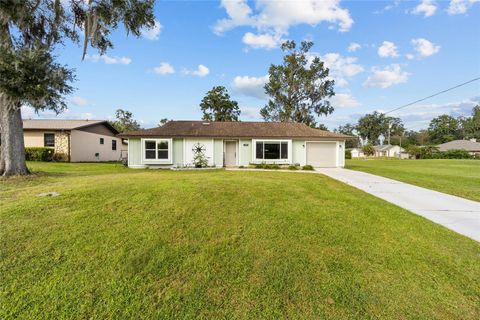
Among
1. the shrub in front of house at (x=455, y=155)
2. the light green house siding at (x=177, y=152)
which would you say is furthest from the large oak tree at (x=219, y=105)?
the shrub in front of house at (x=455, y=155)

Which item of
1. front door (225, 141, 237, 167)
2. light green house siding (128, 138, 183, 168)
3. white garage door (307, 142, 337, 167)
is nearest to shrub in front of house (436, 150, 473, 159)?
white garage door (307, 142, 337, 167)

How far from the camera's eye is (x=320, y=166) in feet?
58.3

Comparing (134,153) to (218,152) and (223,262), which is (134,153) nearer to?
(218,152)

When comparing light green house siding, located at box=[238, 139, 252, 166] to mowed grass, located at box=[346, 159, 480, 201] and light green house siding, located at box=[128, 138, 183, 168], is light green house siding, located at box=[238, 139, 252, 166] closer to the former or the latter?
light green house siding, located at box=[128, 138, 183, 168]

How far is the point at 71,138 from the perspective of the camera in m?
19.8

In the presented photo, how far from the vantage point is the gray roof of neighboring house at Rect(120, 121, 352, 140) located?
16297 millimetres

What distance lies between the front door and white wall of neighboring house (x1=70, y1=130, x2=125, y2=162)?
1337cm

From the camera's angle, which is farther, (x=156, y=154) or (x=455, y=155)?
(x=455, y=155)

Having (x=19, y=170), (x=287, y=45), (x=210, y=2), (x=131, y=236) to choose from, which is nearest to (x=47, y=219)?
(x=131, y=236)

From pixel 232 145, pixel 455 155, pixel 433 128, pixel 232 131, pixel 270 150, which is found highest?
pixel 433 128

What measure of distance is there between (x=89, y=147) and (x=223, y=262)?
75.9 ft

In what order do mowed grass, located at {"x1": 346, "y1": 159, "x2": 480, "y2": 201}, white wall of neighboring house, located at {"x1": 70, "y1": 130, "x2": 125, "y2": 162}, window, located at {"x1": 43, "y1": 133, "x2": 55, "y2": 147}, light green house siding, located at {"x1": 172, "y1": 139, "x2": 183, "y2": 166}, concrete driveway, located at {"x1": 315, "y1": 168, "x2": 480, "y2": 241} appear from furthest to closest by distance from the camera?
white wall of neighboring house, located at {"x1": 70, "y1": 130, "x2": 125, "y2": 162}, window, located at {"x1": 43, "y1": 133, "x2": 55, "y2": 147}, light green house siding, located at {"x1": 172, "y1": 139, "x2": 183, "y2": 166}, mowed grass, located at {"x1": 346, "y1": 159, "x2": 480, "y2": 201}, concrete driveway, located at {"x1": 315, "y1": 168, "x2": 480, "y2": 241}

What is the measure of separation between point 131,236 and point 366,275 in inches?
138

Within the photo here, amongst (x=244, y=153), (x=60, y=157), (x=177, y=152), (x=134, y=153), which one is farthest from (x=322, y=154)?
(x=60, y=157)
